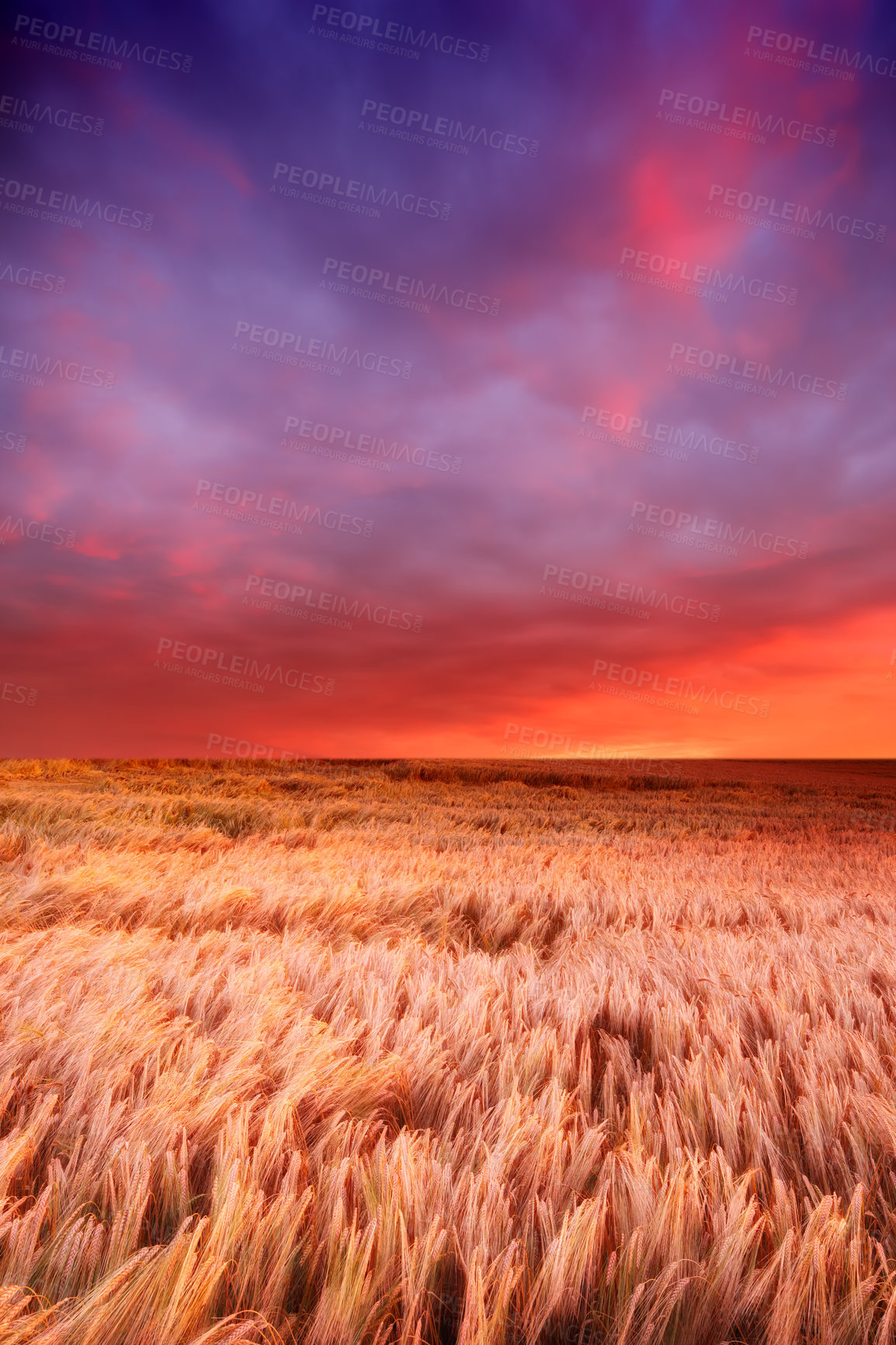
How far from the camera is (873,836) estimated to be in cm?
1074

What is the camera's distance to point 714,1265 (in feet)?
4.13

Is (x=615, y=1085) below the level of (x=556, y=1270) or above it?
below

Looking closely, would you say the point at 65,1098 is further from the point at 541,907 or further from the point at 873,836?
the point at 873,836

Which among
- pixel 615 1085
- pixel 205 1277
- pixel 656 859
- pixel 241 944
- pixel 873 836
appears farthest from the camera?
pixel 873 836

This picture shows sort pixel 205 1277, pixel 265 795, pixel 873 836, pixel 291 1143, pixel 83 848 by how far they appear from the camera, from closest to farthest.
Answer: pixel 205 1277
pixel 291 1143
pixel 83 848
pixel 873 836
pixel 265 795

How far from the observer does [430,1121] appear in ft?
5.99

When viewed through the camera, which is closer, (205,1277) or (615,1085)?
(205,1277)

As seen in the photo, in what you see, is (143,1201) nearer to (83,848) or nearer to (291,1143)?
(291,1143)

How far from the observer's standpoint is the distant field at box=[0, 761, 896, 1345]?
46.4 inches

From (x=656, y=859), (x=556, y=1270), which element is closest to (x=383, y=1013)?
(x=556, y=1270)

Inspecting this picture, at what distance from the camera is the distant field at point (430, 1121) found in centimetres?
118

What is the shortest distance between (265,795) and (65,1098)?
12303mm

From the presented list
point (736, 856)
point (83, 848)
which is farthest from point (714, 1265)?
point (736, 856)

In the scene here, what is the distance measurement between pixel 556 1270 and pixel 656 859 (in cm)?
661
